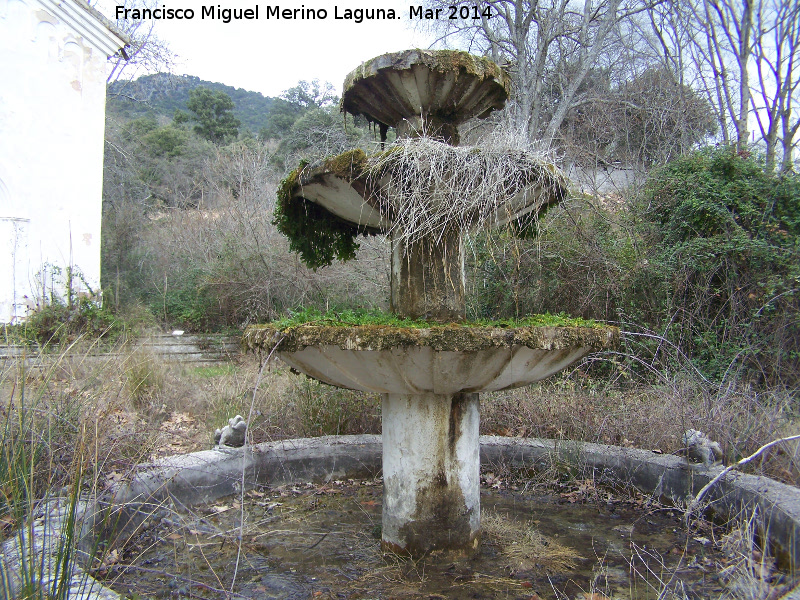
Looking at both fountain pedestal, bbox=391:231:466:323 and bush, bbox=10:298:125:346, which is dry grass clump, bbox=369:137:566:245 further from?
bush, bbox=10:298:125:346

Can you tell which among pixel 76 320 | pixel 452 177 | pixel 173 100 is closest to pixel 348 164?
pixel 452 177

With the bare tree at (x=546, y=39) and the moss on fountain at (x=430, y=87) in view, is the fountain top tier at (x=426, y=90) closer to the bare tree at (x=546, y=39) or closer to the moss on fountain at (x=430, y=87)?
the moss on fountain at (x=430, y=87)

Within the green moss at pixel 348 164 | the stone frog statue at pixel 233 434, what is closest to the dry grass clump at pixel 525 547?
the stone frog statue at pixel 233 434

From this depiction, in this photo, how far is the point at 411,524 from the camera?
2791mm

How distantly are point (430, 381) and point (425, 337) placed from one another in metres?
0.36

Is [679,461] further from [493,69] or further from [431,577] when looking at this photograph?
[493,69]

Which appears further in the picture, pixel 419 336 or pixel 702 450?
pixel 702 450

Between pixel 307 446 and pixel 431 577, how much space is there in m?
1.68

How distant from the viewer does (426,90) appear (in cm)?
285

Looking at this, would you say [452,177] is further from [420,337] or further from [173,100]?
[173,100]

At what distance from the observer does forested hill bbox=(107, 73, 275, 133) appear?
16609 millimetres

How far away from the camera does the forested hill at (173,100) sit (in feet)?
54.5

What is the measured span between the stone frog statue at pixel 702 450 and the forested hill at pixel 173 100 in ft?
56.0

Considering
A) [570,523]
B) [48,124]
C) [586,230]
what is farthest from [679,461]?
[48,124]
